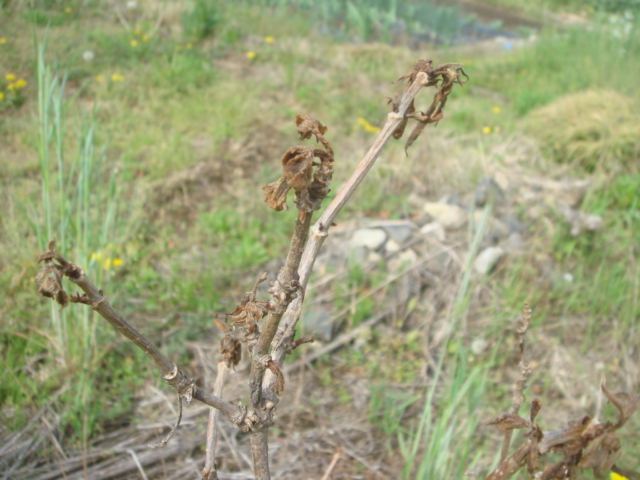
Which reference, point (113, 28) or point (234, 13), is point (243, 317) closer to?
point (113, 28)

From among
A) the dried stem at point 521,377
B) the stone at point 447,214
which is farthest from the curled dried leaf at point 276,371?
the stone at point 447,214

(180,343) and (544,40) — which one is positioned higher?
(544,40)

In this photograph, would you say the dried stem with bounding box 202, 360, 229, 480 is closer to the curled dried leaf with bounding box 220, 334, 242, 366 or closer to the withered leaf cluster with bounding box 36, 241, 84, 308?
the curled dried leaf with bounding box 220, 334, 242, 366

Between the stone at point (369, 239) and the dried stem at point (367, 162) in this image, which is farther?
the stone at point (369, 239)

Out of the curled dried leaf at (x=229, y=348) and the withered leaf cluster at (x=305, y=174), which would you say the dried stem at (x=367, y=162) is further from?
the curled dried leaf at (x=229, y=348)

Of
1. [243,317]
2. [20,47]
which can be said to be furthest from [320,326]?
[20,47]

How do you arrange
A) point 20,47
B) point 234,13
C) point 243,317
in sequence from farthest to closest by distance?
point 234,13 → point 20,47 → point 243,317

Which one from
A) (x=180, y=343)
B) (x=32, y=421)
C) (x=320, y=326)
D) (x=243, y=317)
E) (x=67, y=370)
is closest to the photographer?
(x=243, y=317)

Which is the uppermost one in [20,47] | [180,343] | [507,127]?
[20,47]
